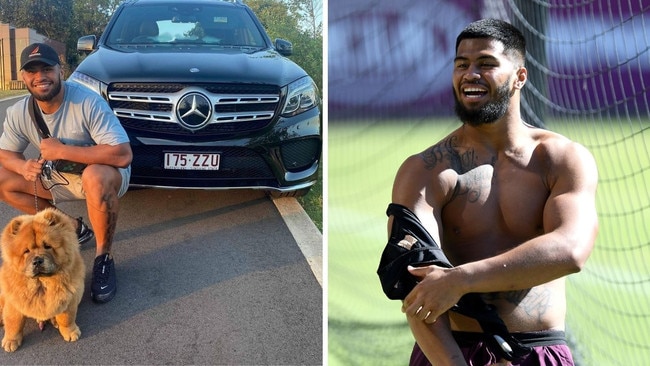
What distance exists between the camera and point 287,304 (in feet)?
7.67

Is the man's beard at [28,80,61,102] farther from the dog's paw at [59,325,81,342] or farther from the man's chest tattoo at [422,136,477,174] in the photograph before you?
the man's chest tattoo at [422,136,477,174]

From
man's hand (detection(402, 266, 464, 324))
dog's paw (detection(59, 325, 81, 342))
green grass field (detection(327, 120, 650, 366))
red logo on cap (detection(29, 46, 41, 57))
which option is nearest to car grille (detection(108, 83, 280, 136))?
red logo on cap (detection(29, 46, 41, 57))

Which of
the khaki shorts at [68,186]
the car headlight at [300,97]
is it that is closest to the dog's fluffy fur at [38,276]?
the khaki shorts at [68,186]

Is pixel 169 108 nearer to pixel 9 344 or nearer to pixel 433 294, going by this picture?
pixel 9 344

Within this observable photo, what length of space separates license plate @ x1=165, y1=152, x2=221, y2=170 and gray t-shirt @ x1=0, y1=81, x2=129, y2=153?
0.21 m

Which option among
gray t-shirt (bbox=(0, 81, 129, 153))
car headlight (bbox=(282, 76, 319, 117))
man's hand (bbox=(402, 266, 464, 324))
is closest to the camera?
man's hand (bbox=(402, 266, 464, 324))

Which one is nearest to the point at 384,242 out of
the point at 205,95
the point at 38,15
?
the point at 205,95

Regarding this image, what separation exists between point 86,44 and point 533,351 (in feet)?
6.47

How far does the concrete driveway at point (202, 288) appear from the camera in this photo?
2.20m

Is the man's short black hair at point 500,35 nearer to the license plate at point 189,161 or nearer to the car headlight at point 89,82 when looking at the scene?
the license plate at point 189,161

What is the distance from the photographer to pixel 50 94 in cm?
225

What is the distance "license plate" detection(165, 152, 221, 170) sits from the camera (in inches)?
92.7

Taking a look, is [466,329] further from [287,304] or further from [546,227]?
[287,304]

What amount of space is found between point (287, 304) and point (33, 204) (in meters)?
1.06
